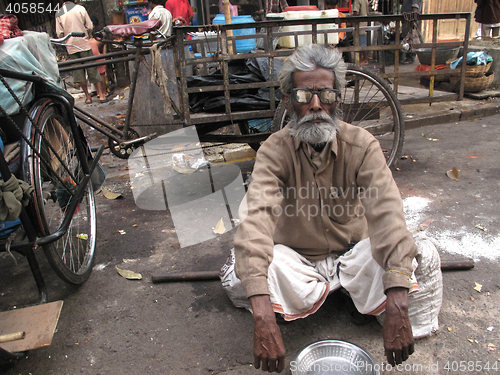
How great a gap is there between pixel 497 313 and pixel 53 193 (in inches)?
107

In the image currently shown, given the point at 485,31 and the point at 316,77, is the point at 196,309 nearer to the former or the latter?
the point at 316,77

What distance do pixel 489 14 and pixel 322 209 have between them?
8.35 m

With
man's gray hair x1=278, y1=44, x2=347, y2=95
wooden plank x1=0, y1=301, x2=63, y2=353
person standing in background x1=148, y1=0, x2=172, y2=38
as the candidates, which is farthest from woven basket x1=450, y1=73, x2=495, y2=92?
wooden plank x1=0, y1=301, x2=63, y2=353

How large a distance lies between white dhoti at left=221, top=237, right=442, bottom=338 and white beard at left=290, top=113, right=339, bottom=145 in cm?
55

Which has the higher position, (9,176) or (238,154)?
(9,176)

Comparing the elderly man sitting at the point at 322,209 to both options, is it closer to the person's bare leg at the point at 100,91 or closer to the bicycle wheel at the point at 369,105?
the bicycle wheel at the point at 369,105

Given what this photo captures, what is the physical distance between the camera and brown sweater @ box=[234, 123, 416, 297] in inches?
65.3

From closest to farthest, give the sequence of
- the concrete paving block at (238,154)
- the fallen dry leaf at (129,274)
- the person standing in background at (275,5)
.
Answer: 1. the fallen dry leaf at (129,274)
2. the concrete paving block at (238,154)
3. the person standing in background at (275,5)

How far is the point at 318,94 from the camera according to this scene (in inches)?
78.2

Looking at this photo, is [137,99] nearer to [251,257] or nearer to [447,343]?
[251,257]

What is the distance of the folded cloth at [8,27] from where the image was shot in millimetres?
2410

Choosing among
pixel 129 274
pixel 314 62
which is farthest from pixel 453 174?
pixel 129 274

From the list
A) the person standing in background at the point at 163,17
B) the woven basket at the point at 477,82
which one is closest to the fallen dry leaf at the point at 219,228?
the person standing in background at the point at 163,17

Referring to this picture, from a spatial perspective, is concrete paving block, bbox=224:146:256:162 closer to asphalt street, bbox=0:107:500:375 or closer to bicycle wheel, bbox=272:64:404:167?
bicycle wheel, bbox=272:64:404:167
